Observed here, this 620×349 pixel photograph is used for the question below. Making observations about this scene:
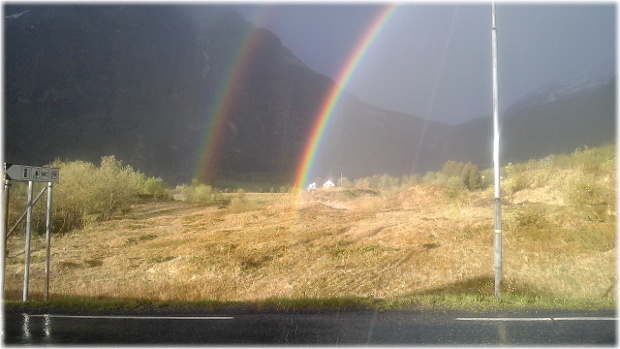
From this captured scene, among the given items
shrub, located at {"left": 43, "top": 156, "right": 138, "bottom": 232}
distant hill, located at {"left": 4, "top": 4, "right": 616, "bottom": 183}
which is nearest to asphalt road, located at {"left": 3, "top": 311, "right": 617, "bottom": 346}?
shrub, located at {"left": 43, "top": 156, "right": 138, "bottom": 232}

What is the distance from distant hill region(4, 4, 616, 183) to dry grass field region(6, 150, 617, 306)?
117ft

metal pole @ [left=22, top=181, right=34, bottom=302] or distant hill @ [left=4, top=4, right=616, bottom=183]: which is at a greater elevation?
distant hill @ [left=4, top=4, right=616, bottom=183]

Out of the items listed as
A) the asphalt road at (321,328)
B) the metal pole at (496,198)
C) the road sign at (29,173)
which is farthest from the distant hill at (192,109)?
the road sign at (29,173)

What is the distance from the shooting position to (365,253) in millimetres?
20609

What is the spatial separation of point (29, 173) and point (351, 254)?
14429 millimetres

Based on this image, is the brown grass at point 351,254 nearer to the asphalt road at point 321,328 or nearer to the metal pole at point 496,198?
the metal pole at point 496,198

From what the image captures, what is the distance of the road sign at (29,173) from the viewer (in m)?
8.55

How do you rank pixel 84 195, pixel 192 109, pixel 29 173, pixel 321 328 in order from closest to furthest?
pixel 321 328 → pixel 29 173 → pixel 84 195 → pixel 192 109

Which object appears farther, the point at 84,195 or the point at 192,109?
the point at 192,109

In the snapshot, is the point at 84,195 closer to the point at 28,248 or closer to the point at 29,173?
the point at 28,248

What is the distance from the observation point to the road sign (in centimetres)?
855

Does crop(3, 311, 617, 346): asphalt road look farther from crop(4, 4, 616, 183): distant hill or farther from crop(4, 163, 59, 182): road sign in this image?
crop(4, 4, 616, 183): distant hill

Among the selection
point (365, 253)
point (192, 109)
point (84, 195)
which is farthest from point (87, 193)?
point (192, 109)

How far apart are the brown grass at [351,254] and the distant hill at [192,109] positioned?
3757 cm
